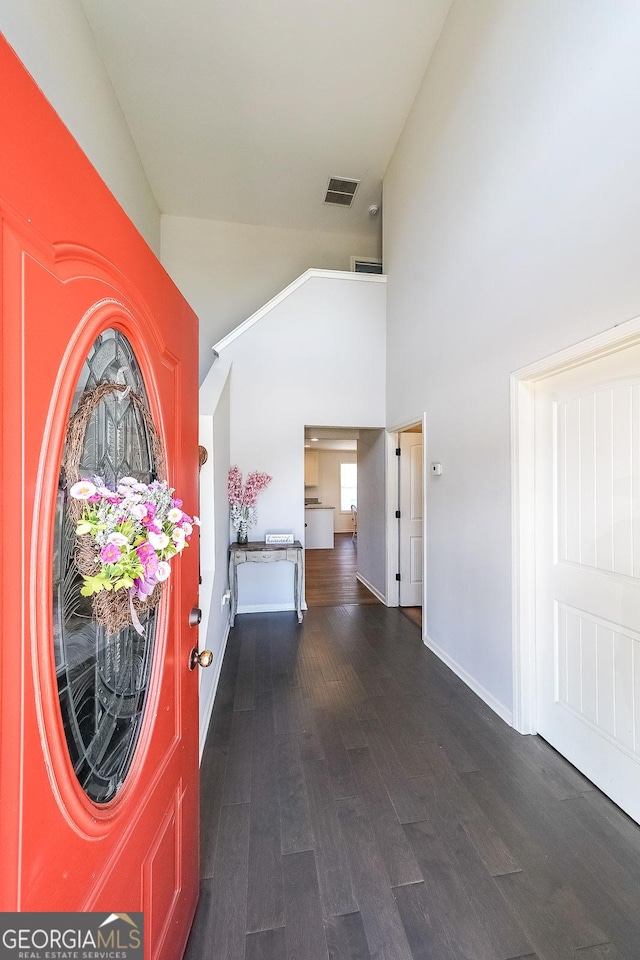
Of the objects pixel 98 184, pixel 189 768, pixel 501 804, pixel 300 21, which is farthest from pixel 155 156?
pixel 501 804

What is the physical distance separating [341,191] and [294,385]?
2.69m

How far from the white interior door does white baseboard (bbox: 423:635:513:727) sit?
1.09 m

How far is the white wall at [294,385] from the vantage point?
4.34 metres

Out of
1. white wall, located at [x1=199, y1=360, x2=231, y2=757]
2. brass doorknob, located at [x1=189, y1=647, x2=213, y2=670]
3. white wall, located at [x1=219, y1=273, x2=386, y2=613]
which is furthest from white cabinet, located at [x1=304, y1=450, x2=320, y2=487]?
brass doorknob, located at [x1=189, y1=647, x2=213, y2=670]

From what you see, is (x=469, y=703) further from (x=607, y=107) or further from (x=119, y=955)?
(x=607, y=107)

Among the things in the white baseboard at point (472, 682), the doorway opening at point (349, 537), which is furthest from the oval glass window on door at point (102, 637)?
the doorway opening at point (349, 537)

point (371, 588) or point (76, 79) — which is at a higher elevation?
point (76, 79)

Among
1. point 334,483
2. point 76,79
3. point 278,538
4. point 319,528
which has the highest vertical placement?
point 76,79

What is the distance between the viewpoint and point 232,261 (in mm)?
5535

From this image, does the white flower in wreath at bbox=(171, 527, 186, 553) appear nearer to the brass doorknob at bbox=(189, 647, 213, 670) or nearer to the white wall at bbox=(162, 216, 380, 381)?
the brass doorknob at bbox=(189, 647, 213, 670)

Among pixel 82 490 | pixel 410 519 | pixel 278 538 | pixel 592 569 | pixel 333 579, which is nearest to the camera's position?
pixel 82 490

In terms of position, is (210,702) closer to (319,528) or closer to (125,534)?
(125,534)

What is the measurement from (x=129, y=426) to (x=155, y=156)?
17.0ft

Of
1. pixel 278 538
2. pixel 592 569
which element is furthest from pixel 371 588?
pixel 592 569
